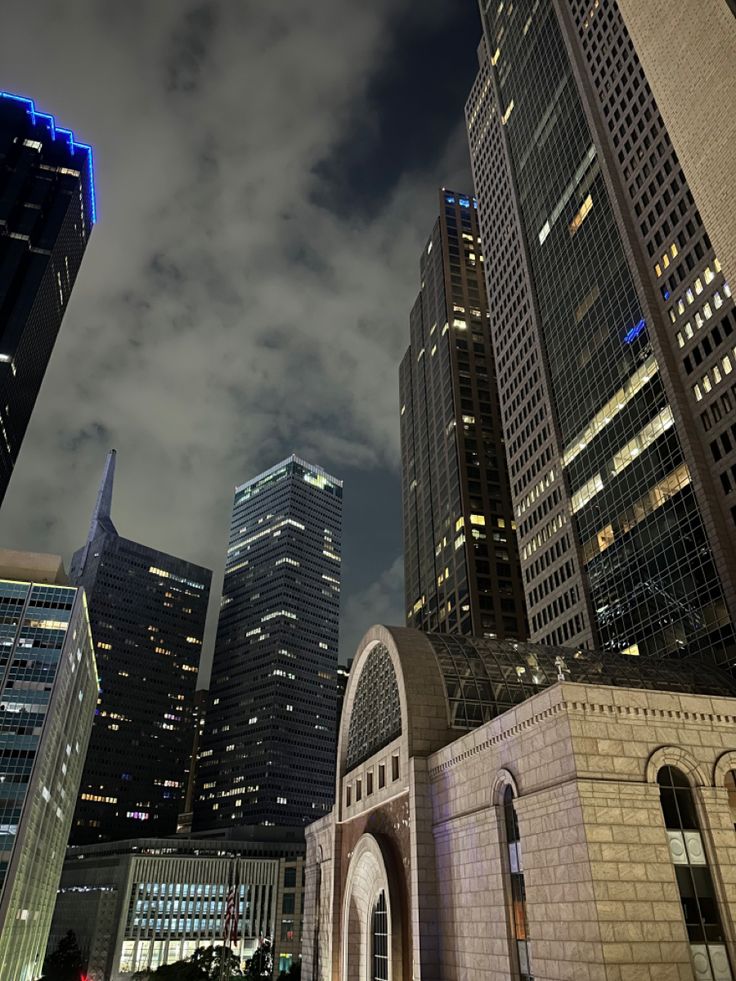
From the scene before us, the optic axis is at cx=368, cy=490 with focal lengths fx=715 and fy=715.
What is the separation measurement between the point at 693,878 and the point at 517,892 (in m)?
9.40

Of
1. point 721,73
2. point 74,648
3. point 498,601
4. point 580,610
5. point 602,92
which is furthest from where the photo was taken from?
point 498,601

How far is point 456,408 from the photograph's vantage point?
575 ft

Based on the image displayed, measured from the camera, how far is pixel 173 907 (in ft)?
570

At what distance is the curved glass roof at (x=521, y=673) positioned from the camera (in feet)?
185

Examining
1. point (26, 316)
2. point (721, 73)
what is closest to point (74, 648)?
point (26, 316)

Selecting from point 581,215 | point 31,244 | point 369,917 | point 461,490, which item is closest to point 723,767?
point 369,917

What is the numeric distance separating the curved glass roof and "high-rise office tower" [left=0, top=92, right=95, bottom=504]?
126535 mm

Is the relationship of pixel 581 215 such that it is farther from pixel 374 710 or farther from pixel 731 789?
pixel 731 789

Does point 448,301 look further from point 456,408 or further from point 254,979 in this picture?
point 254,979

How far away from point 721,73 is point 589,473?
75.0 m

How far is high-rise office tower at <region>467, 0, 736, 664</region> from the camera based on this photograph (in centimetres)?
7788

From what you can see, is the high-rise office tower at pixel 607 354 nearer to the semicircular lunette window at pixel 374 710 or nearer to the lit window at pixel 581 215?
the lit window at pixel 581 215

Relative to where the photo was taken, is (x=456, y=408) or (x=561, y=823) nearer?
(x=561, y=823)

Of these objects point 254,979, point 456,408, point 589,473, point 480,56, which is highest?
point 480,56
